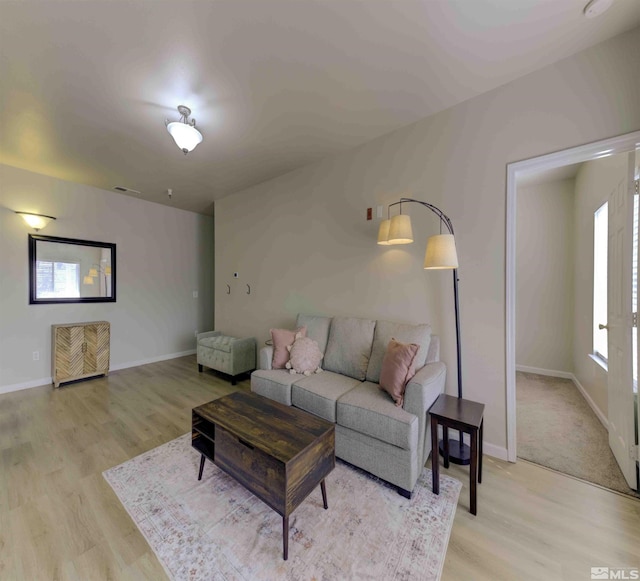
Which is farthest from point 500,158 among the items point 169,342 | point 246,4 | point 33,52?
point 169,342

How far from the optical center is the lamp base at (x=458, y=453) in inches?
73.6

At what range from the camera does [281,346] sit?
263 centimetres

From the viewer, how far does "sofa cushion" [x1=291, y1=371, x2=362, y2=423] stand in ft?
6.51

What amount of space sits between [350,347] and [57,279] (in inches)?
164

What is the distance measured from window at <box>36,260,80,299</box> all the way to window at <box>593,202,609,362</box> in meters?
6.53

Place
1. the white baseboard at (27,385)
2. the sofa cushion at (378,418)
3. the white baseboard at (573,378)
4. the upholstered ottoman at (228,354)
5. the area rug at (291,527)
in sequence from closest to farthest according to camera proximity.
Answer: the area rug at (291,527) < the sofa cushion at (378,418) < the white baseboard at (573,378) < the white baseboard at (27,385) < the upholstered ottoman at (228,354)

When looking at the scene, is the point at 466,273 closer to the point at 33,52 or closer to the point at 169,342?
the point at 33,52

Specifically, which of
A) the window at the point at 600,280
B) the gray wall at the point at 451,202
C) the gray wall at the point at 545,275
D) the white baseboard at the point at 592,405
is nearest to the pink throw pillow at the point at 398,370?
the gray wall at the point at 451,202

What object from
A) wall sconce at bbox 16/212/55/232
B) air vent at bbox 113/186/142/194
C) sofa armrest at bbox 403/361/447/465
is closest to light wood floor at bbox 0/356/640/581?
sofa armrest at bbox 403/361/447/465

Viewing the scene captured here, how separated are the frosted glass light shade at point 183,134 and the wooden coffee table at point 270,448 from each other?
2067mm

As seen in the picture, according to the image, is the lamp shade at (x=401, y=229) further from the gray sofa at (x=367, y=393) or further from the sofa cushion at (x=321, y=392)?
the sofa cushion at (x=321, y=392)

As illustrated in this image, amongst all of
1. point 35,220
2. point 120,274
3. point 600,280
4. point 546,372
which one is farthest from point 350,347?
point 35,220

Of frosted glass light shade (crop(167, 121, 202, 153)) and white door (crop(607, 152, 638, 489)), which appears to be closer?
white door (crop(607, 152, 638, 489))

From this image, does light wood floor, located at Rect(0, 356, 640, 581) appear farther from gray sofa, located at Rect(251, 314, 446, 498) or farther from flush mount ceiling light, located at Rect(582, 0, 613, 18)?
flush mount ceiling light, located at Rect(582, 0, 613, 18)
